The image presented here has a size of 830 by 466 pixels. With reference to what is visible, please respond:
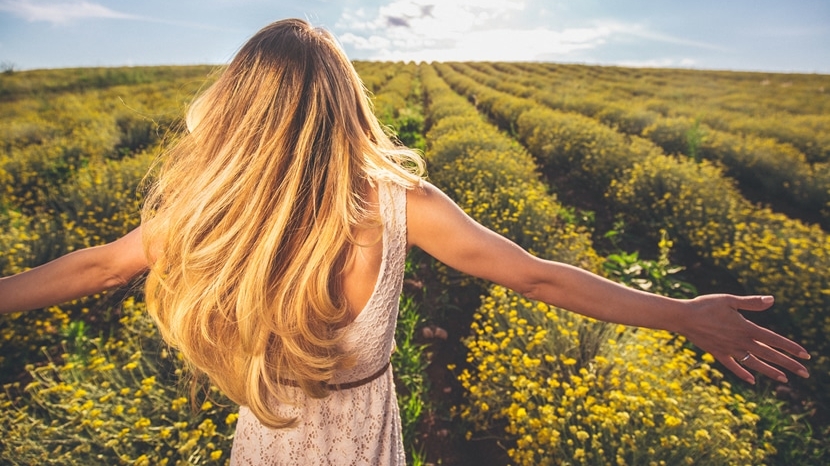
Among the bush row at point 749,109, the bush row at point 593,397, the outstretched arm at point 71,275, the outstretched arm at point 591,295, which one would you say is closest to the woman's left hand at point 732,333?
the outstretched arm at point 591,295

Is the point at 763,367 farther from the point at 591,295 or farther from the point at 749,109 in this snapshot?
the point at 749,109

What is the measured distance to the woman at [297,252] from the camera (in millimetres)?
958

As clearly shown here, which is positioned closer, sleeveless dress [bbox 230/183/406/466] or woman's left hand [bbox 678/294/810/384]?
woman's left hand [bbox 678/294/810/384]

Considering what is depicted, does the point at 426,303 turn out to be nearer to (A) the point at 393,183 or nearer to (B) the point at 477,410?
(B) the point at 477,410

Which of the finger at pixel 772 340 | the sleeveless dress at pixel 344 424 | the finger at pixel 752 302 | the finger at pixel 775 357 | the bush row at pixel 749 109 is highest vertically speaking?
the bush row at pixel 749 109

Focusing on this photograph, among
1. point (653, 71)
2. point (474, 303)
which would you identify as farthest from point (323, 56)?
point (653, 71)

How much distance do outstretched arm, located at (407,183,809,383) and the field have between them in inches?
33.3

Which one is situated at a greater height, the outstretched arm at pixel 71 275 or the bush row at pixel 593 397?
the outstretched arm at pixel 71 275

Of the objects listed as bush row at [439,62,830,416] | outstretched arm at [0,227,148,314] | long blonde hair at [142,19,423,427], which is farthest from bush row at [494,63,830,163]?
outstretched arm at [0,227,148,314]

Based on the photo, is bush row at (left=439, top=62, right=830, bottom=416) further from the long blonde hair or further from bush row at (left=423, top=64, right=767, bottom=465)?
the long blonde hair

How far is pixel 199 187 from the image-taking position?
3.24 feet

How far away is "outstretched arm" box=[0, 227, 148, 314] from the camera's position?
1.06 meters

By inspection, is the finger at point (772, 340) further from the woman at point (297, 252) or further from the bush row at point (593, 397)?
the bush row at point (593, 397)

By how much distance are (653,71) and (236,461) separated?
4548cm
